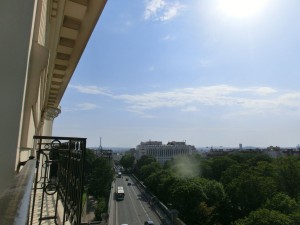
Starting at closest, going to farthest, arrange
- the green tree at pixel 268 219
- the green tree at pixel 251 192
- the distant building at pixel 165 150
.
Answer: the green tree at pixel 268 219, the green tree at pixel 251 192, the distant building at pixel 165 150

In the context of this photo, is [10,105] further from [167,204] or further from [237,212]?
[167,204]

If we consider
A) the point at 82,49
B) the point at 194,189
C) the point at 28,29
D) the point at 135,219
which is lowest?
the point at 135,219

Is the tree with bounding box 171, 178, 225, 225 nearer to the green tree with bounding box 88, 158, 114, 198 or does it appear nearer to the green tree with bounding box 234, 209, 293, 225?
the green tree with bounding box 234, 209, 293, 225

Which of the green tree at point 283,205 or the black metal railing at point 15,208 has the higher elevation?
the black metal railing at point 15,208

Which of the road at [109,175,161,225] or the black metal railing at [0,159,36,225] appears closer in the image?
the black metal railing at [0,159,36,225]

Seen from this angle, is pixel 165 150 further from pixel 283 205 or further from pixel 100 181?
pixel 283 205

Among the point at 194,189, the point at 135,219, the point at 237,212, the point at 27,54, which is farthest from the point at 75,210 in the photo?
the point at 135,219

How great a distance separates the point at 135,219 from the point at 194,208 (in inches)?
363

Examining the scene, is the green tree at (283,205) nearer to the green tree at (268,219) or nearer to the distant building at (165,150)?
the green tree at (268,219)

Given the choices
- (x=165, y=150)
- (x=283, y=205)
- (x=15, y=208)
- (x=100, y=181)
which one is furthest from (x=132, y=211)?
(x=165, y=150)

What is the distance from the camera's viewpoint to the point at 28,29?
1.98 meters

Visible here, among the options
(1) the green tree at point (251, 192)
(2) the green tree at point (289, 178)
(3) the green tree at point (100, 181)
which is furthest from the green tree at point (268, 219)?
(3) the green tree at point (100, 181)

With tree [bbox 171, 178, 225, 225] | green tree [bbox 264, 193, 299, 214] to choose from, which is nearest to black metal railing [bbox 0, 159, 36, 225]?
green tree [bbox 264, 193, 299, 214]

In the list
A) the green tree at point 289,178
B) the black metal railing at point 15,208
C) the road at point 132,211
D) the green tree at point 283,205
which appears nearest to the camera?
the black metal railing at point 15,208
